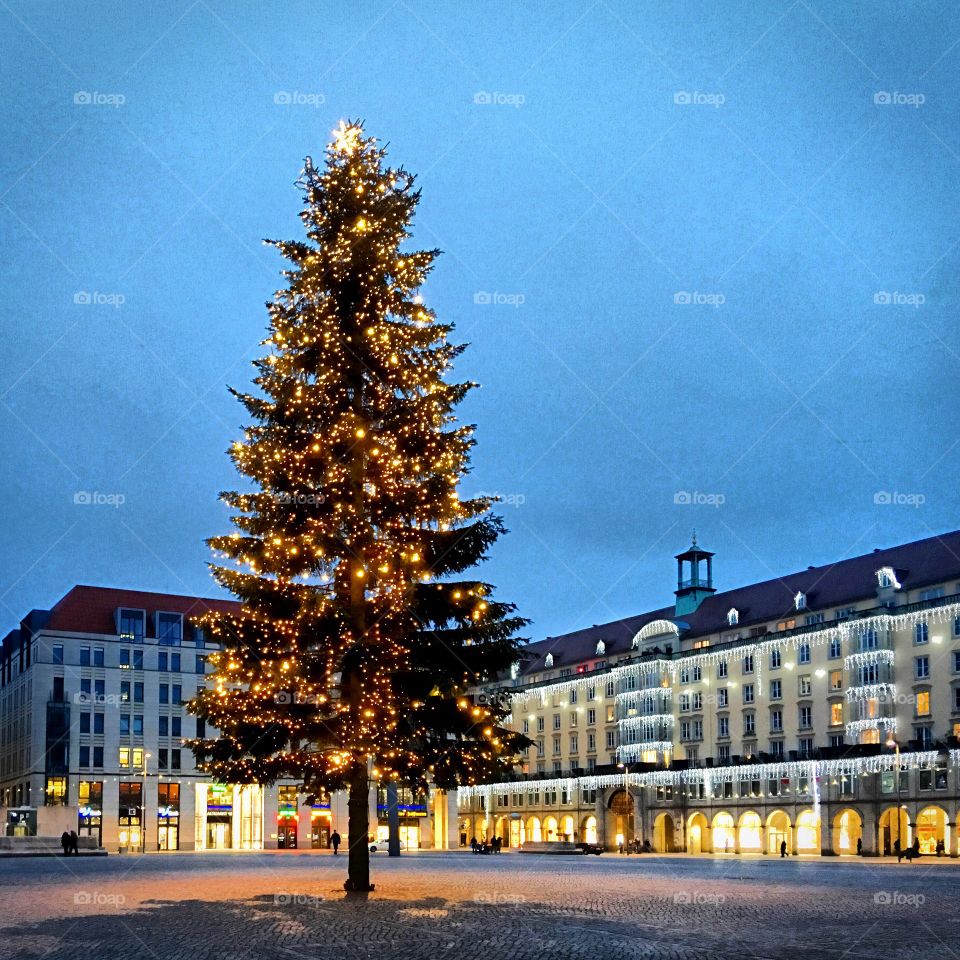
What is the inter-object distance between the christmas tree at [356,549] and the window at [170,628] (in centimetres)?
8757

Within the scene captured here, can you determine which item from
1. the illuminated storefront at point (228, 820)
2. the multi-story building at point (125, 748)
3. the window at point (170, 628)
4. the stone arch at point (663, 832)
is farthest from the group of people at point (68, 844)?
the stone arch at point (663, 832)

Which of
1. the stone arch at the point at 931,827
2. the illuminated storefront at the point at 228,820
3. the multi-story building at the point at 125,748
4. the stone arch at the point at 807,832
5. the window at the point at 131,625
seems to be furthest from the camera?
the window at the point at 131,625

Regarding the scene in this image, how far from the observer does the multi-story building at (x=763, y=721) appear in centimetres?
8806

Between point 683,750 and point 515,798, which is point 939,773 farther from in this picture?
point 515,798

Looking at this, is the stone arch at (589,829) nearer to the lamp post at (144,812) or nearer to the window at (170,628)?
the lamp post at (144,812)

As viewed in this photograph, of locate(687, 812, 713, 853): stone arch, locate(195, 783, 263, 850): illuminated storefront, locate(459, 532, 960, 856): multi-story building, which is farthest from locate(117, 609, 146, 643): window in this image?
locate(687, 812, 713, 853): stone arch

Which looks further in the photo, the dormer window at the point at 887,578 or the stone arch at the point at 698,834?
the stone arch at the point at 698,834

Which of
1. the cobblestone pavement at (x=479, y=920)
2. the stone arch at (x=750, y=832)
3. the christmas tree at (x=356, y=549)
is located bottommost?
the stone arch at (x=750, y=832)

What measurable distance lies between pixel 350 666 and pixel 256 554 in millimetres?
3366

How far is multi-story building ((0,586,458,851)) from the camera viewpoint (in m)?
106

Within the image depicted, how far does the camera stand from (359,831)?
1129 inches

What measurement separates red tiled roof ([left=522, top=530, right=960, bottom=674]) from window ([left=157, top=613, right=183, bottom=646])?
32271 mm

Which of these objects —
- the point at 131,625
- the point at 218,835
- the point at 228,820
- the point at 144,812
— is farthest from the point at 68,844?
the point at 131,625

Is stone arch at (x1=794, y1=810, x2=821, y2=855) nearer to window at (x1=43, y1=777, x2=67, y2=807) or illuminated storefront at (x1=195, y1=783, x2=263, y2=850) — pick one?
illuminated storefront at (x1=195, y1=783, x2=263, y2=850)
